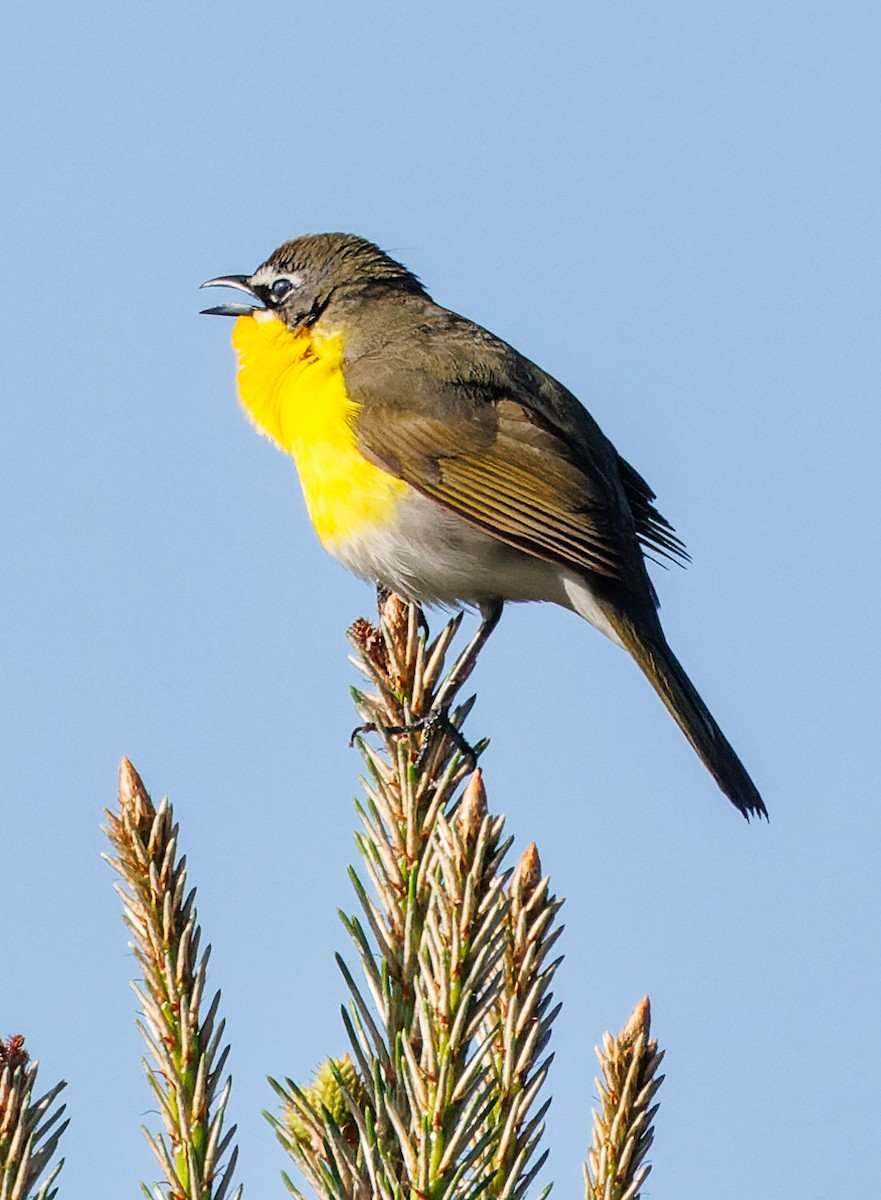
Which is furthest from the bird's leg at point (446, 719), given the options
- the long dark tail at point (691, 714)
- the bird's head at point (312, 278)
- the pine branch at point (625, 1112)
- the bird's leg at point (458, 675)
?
the bird's head at point (312, 278)

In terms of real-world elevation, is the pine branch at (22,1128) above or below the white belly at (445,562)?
below

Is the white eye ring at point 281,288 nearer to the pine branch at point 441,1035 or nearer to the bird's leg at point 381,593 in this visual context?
the bird's leg at point 381,593

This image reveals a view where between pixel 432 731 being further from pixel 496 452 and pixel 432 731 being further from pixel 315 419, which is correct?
pixel 315 419

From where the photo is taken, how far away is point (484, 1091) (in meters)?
2.20

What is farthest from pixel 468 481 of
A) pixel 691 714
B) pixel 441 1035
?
pixel 441 1035

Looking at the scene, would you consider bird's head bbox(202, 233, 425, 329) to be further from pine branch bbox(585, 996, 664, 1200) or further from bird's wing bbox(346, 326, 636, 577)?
pine branch bbox(585, 996, 664, 1200)

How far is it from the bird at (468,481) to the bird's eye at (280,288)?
46 cm

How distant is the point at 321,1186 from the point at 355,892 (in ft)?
1.60

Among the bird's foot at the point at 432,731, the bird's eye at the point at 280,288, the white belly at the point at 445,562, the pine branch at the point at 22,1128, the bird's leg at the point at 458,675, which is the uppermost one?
the bird's eye at the point at 280,288

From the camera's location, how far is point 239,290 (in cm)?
661

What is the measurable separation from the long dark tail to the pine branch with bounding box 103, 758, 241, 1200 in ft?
8.73

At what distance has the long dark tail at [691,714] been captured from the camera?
459cm

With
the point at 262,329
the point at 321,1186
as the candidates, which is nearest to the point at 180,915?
the point at 321,1186

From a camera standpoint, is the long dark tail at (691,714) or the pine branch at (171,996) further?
the long dark tail at (691,714)
